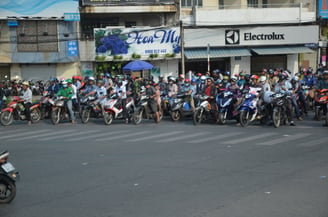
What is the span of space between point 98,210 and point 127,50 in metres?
22.7

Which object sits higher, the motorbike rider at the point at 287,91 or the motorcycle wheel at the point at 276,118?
the motorbike rider at the point at 287,91

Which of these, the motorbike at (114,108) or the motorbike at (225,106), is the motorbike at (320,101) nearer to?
the motorbike at (225,106)

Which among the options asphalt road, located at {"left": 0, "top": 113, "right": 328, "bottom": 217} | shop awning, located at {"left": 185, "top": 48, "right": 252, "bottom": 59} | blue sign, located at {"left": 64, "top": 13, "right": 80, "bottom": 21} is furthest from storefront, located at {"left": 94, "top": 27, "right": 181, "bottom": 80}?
asphalt road, located at {"left": 0, "top": 113, "right": 328, "bottom": 217}

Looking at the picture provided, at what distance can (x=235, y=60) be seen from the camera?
2922cm

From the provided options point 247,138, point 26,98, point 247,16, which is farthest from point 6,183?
point 247,16

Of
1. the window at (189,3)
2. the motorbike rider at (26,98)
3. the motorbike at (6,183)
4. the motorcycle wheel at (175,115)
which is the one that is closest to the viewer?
the motorbike at (6,183)

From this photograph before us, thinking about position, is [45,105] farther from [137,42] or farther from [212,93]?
[137,42]

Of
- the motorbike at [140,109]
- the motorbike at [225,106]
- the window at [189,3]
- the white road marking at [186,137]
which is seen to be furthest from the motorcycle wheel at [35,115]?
the window at [189,3]

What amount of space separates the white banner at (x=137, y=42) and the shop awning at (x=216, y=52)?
1.00m

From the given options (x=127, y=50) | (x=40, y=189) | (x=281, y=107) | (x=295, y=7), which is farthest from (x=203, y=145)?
(x=295, y=7)

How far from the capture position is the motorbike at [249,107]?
13625mm

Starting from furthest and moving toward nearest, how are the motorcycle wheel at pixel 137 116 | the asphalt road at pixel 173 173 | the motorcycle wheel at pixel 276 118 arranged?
the motorcycle wheel at pixel 137 116
the motorcycle wheel at pixel 276 118
the asphalt road at pixel 173 173

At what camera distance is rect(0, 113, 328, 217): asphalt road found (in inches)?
238

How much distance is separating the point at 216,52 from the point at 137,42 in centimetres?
548
